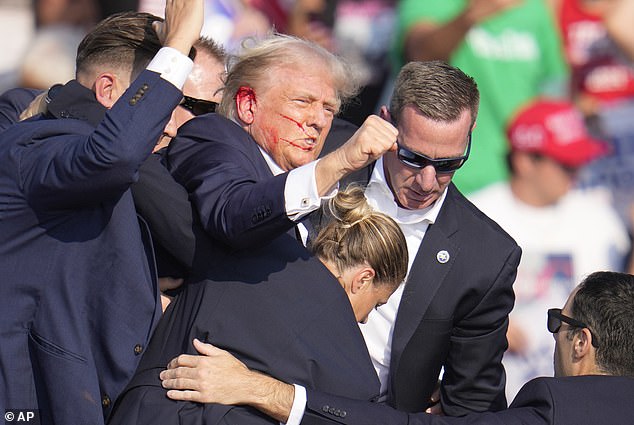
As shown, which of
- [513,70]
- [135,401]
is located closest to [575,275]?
[513,70]

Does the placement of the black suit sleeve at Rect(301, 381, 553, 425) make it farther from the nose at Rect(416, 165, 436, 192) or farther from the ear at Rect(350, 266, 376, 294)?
the nose at Rect(416, 165, 436, 192)

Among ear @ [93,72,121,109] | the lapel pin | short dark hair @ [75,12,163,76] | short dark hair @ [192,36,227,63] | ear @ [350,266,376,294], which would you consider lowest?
ear @ [350,266,376,294]

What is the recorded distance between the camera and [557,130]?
5801 mm

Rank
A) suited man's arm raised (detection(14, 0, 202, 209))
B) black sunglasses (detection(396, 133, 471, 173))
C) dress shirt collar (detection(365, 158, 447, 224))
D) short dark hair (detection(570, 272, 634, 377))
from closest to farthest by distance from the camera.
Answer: suited man's arm raised (detection(14, 0, 202, 209)) → short dark hair (detection(570, 272, 634, 377)) → black sunglasses (detection(396, 133, 471, 173)) → dress shirt collar (detection(365, 158, 447, 224))

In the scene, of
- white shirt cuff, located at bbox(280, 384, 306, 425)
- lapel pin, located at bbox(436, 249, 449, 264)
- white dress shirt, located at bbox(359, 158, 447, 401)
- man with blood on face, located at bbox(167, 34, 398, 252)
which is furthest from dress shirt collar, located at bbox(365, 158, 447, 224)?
white shirt cuff, located at bbox(280, 384, 306, 425)

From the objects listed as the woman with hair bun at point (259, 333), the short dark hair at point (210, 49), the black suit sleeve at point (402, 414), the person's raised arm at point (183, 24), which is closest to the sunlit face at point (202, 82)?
the short dark hair at point (210, 49)

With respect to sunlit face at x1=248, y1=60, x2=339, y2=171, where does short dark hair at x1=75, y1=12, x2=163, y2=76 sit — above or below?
above

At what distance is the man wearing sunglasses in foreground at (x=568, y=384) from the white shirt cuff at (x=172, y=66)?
667 mm

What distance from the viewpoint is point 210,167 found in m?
2.69

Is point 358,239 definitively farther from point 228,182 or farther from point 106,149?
point 106,149

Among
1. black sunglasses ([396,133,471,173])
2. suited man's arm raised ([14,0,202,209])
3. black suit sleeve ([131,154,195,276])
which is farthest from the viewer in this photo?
black sunglasses ([396,133,471,173])

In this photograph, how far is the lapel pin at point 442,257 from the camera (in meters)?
3.54

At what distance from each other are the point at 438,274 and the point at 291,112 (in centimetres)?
92

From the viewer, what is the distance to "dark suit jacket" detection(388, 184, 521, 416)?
11.4 feet
